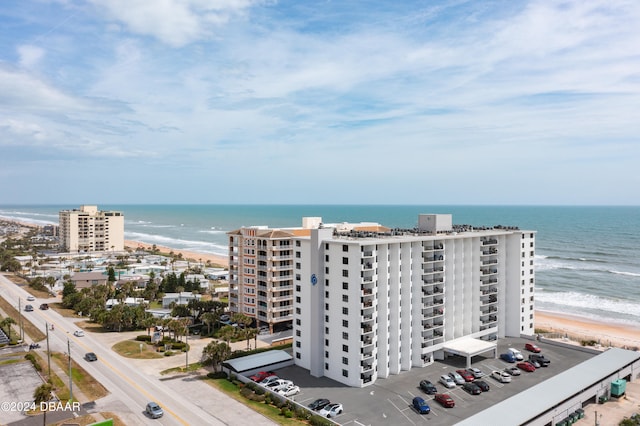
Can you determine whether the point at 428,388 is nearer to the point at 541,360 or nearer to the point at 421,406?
the point at 421,406

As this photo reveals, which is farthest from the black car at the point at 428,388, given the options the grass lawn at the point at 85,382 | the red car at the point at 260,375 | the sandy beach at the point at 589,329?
the sandy beach at the point at 589,329

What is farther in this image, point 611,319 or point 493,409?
point 611,319

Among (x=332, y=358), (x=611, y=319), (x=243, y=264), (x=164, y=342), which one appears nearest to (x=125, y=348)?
(x=164, y=342)

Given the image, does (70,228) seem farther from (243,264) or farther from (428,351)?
(428,351)

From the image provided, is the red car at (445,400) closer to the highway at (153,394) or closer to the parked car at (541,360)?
the highway at (153,394)


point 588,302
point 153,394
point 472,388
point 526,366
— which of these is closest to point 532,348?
point 526,366

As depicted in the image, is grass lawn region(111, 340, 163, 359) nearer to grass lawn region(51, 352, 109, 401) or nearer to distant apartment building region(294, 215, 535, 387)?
grass lawn region(51, 352, 109, 401)
